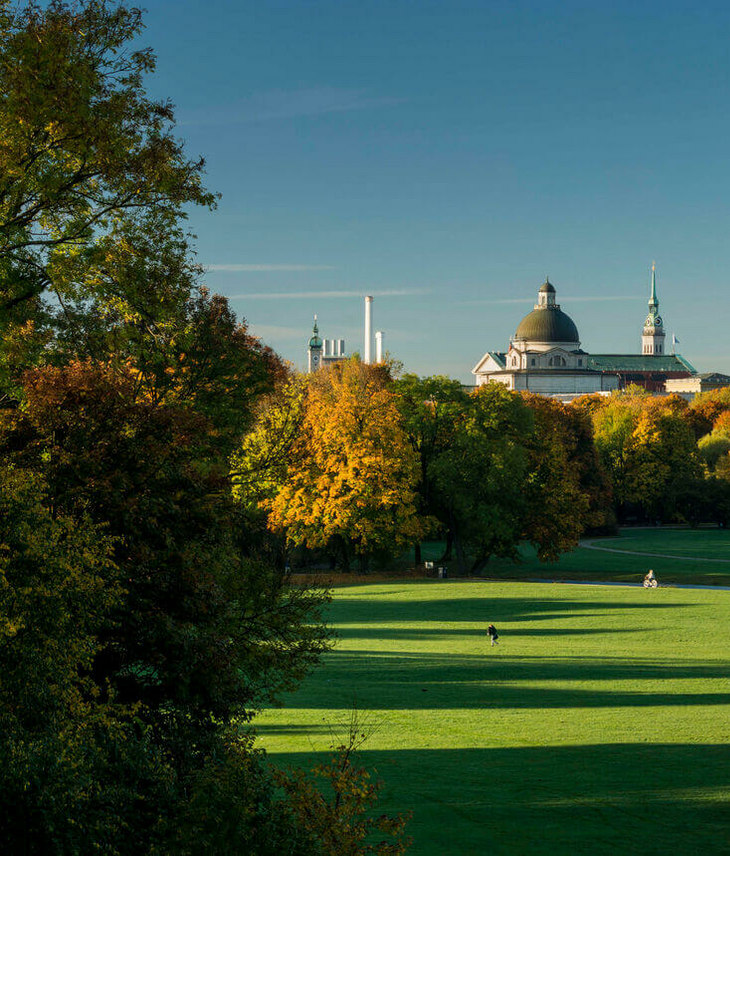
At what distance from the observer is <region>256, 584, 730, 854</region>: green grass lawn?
536 inches

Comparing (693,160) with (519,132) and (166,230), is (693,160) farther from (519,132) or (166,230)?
(166,230)

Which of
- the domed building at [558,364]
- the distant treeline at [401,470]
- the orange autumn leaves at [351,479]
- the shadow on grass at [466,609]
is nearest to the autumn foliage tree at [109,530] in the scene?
the shadow on grass at [466,609]

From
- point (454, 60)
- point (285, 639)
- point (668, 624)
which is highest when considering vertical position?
point (454, 60)

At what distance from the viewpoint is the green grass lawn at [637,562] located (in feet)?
172

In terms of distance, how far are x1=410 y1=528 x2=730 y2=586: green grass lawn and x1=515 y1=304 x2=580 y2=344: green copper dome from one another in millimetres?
91965

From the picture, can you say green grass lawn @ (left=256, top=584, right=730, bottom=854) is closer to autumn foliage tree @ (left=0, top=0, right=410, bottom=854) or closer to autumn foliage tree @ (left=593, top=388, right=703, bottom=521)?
autumn foliage tree @ (left=0, top=0, right=410, bottom=854)

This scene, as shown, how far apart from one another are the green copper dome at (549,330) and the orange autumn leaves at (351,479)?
121795 millimetres

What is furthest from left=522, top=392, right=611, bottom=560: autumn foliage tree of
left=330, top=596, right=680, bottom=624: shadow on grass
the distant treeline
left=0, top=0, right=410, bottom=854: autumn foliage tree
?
left=0, top=0, right=410, bottom=854: autumn foliage tree

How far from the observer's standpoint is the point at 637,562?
5978 cm

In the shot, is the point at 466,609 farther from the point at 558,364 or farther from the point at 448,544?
the point at 558,364

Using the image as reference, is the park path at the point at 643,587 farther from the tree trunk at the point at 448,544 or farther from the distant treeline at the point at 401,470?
the tree trunk at the point at 448,544
